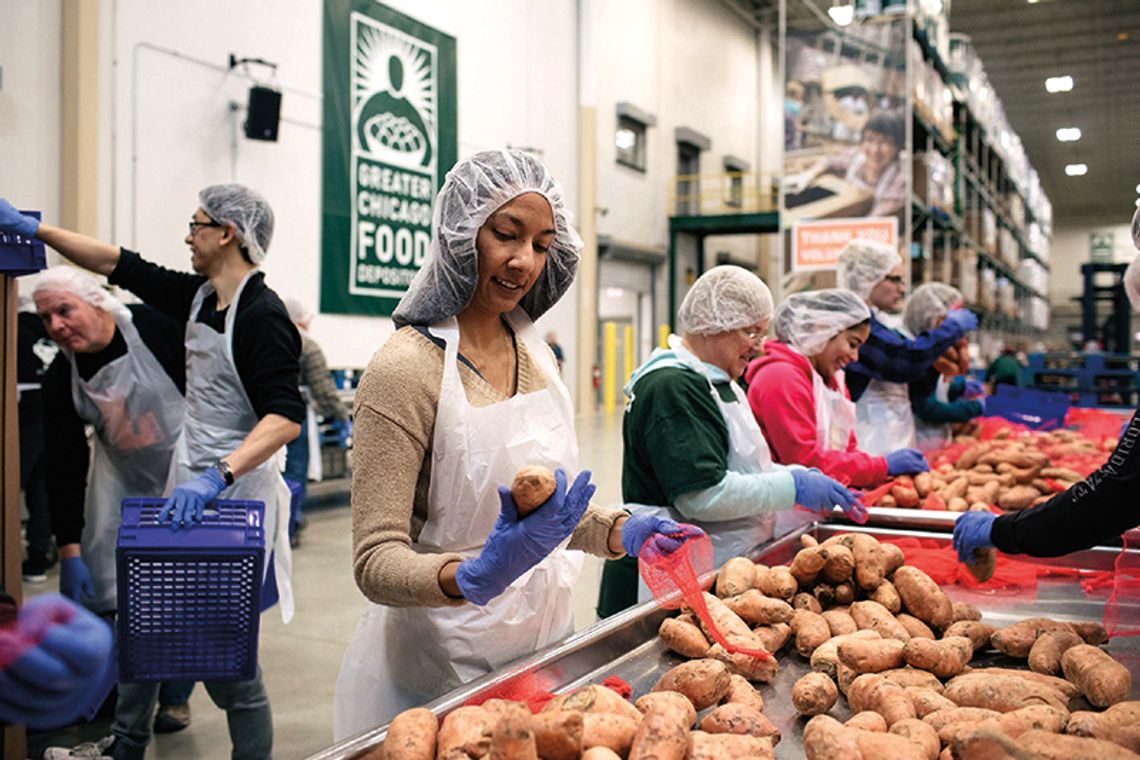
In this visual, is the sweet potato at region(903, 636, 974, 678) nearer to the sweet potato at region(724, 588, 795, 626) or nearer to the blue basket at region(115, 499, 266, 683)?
the sweet potato at region(724, 588, 795, 626)

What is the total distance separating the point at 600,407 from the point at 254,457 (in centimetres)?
1246

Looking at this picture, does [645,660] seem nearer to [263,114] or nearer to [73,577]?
[73,577]

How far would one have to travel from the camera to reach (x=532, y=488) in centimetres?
117

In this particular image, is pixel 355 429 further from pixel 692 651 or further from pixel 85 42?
pixel 85 42

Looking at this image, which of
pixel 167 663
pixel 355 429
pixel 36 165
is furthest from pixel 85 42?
pixel 355 429

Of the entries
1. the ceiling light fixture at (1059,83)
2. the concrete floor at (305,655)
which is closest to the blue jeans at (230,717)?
the concrete floor at (305,655)

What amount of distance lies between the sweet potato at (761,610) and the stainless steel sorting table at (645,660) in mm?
66

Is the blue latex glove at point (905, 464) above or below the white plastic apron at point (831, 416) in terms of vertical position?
below

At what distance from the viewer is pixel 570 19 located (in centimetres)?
1337

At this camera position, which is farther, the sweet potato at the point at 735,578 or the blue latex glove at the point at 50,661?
the sweet potato at the point at 735,578

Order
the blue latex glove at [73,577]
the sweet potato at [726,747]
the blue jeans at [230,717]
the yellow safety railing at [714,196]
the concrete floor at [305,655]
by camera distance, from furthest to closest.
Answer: the yellow safety railing at [714,196], the concrete floor at [305,655], the blue latex glove at [73,577], the blue jeans at [230,717], the sweet potato at [726,747]

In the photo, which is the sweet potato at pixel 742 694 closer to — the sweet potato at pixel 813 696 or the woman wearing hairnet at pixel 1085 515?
the sweet potato at pixel 813 696

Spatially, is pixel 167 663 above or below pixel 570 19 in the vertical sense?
below

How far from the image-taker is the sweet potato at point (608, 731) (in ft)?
3.39
